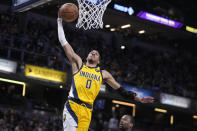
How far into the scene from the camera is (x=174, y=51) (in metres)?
27.6

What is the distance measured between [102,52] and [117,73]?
6.41 ft

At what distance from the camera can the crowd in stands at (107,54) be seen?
1711cm

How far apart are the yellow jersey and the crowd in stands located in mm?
11047

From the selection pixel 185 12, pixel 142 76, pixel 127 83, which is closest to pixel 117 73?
pixel 127 83

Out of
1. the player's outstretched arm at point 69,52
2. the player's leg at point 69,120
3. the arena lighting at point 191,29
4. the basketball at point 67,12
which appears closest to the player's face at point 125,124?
the player's leg at point 69,120

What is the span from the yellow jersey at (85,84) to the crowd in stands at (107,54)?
1105 centimetres

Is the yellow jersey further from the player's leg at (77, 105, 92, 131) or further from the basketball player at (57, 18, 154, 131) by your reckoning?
the player's leg at (77, 105, 92, 131)

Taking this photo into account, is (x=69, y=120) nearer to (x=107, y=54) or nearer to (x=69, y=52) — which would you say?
(x=69, y=52)

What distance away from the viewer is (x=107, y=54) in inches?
816

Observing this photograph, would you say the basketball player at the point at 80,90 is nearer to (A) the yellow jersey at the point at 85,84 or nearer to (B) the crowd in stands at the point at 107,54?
(A) the yellow jersey at the point at 85,84

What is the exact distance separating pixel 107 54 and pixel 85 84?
14944mm

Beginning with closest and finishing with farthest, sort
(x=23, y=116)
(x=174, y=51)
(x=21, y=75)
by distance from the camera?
(x=23, y=116), (x=21, y=75), (x=174, y=51)

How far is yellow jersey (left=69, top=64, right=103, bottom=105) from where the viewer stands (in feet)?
19.1

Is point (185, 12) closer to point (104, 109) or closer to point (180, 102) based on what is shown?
point (180, 102)
